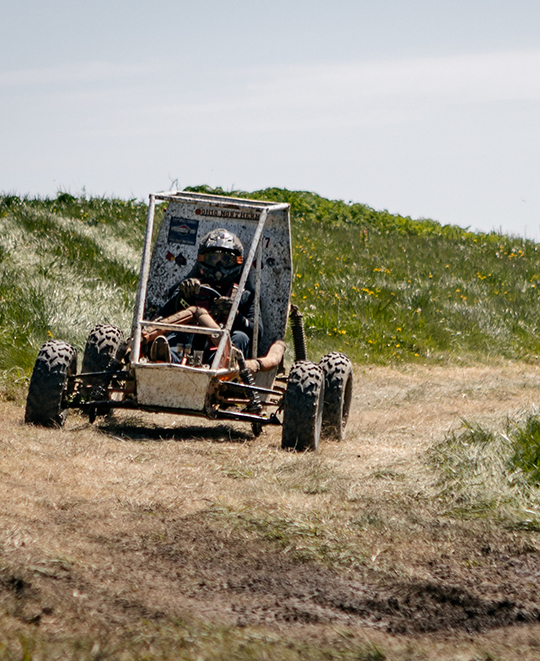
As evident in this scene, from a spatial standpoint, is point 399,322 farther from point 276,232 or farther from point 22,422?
point 22,422

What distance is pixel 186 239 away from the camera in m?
7.43

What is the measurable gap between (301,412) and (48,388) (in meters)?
1.66

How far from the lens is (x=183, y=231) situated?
7.41 m

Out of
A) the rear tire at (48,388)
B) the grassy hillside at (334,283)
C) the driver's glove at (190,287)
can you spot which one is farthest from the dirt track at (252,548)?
the grassy hillside at (334,283)

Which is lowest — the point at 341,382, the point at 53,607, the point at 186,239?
the point at 53,607

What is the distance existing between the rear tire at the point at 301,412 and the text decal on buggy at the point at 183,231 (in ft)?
7.50

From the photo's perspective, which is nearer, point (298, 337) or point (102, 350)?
point (102, 350)

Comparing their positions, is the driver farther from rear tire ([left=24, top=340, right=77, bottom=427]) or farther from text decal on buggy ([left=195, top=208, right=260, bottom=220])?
rear tire ([left=24, top=340, right=77, bottom=427])

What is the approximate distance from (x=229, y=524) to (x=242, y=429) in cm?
287

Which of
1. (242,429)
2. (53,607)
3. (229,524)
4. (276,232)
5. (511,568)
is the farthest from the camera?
(276,232)

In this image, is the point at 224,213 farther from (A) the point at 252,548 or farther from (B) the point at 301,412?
(A) the point at 252,548

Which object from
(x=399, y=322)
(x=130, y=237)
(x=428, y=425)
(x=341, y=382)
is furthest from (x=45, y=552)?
(x=130, y=237)

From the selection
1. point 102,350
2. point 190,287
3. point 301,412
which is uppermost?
point 190,287

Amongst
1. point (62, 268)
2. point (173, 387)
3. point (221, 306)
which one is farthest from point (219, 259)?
point (62, 268)
